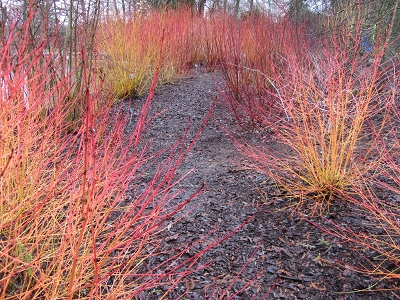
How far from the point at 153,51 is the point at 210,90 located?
116cm

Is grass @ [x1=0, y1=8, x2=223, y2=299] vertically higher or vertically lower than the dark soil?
higher

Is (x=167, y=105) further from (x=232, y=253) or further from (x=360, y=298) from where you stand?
(x=360, y=298)

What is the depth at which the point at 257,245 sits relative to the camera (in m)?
2.03

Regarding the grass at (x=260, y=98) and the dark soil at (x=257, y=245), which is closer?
the dark soil at (x=257, y=245)

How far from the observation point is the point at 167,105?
16.8 feet

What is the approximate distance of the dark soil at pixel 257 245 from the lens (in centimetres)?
169

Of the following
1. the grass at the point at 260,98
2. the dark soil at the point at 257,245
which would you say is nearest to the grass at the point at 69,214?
the grass at the point at 260,98

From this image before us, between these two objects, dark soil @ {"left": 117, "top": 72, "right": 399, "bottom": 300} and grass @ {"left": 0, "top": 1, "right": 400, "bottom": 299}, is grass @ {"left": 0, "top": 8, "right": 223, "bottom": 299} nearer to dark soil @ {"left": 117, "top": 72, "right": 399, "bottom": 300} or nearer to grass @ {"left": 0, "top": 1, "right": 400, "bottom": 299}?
grass @ {"left": 0, "top": 1, "right": 400, "bottom": 299}

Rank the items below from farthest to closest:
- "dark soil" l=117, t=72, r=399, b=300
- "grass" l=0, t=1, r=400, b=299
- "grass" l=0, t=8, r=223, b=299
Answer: "grass" l=0, t=1, r=400, b=299 < "dark soil" l=117, t=72, r=399, b=300 < "grass" l=0, t=8, r=223, b=299

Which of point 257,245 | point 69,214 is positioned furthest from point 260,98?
point 69,214

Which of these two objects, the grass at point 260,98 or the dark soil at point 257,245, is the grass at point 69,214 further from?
the dark soil at point 257,245

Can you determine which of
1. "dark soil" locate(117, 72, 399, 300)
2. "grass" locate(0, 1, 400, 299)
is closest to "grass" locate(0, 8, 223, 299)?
"grass" locate(0, 1, 400, 299)

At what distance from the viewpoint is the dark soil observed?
169 centimetres

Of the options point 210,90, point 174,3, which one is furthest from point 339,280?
point 174,3
